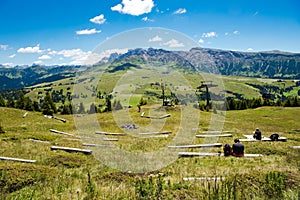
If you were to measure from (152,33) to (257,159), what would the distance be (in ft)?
43.7

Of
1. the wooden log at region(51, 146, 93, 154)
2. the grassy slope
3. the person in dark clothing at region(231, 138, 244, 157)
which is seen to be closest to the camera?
the grassy slope

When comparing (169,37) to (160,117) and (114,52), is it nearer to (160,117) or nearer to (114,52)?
(114,52)

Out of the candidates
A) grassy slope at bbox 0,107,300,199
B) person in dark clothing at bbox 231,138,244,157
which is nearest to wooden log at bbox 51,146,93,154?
grassy slope at bbox 0,107,300,199

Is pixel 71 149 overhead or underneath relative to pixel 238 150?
overhead

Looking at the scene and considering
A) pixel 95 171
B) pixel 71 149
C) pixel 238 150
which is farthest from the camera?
pixel 71 149

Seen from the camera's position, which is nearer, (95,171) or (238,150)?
(95,171)

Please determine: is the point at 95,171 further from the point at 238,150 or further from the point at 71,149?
the point at 238,150

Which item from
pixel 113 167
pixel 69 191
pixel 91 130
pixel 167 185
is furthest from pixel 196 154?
pixel 91 130

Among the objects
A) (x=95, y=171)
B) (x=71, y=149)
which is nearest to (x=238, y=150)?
(x=95, y=171)

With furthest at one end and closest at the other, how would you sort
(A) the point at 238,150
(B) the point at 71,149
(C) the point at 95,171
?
(B) the point at 71,149, (A) the point at 238,150, (C) the point at 95,171

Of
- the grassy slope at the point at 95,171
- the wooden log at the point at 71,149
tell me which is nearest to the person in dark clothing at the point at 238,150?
the grassy slope at the point at 95,171

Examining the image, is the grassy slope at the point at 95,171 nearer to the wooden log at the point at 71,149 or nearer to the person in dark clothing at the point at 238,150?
the wooden log at the point at 71,149

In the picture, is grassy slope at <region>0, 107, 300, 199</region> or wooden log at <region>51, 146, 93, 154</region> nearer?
grassy slope at <region>0, 107, 300, 199</region>

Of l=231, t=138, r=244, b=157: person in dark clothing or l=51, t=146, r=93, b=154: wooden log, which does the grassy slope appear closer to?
l=51, t=146, r=93, b=154: wooden log
